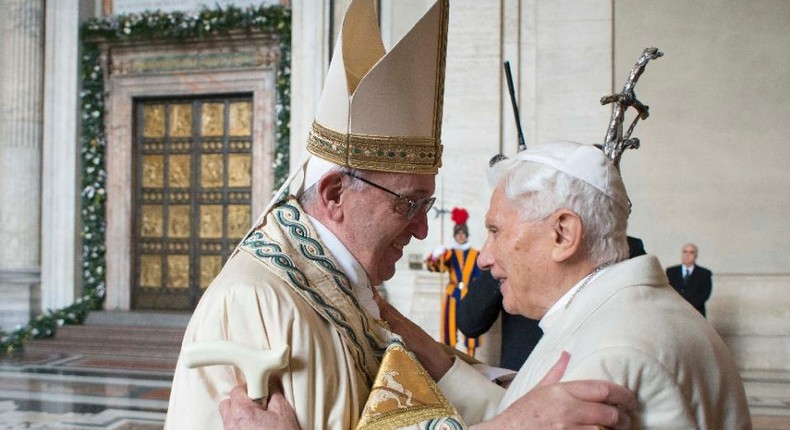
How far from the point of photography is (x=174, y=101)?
1124 centimetres

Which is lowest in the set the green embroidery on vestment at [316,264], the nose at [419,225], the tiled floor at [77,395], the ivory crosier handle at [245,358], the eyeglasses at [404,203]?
the tiled floor at [77,395]

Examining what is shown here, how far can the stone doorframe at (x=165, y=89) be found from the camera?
35.1 feet

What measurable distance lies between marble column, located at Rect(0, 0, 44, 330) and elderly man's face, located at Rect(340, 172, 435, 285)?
981 centimetres

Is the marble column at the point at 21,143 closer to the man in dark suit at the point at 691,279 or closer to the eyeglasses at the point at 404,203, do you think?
the man in dark suit at the point at 691,279

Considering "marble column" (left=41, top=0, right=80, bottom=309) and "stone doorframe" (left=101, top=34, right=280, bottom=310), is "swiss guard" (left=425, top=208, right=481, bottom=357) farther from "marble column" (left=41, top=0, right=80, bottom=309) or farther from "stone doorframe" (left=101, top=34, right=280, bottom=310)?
"marble column" (left=41, top=0, right=80, bottom=309)

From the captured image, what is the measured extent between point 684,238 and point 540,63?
2.65m

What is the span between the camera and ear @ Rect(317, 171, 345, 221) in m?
2.00

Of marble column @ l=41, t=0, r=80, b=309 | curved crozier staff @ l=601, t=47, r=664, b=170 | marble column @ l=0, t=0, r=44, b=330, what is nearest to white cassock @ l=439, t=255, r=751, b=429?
curved crozier staff @ l=601, t=47, r=664, b=170

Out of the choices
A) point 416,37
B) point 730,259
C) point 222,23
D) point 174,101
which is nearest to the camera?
point 416,37

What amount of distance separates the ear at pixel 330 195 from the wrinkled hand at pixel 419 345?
386 millimetres

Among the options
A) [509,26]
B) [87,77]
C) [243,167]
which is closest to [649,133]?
[509,26]

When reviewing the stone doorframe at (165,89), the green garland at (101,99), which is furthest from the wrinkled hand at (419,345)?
the stone doorframe at (165,89)

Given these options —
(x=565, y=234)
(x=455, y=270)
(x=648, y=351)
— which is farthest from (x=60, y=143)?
(x=648, y=351)

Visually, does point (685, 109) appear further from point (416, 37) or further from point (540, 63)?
point (416, 37)
